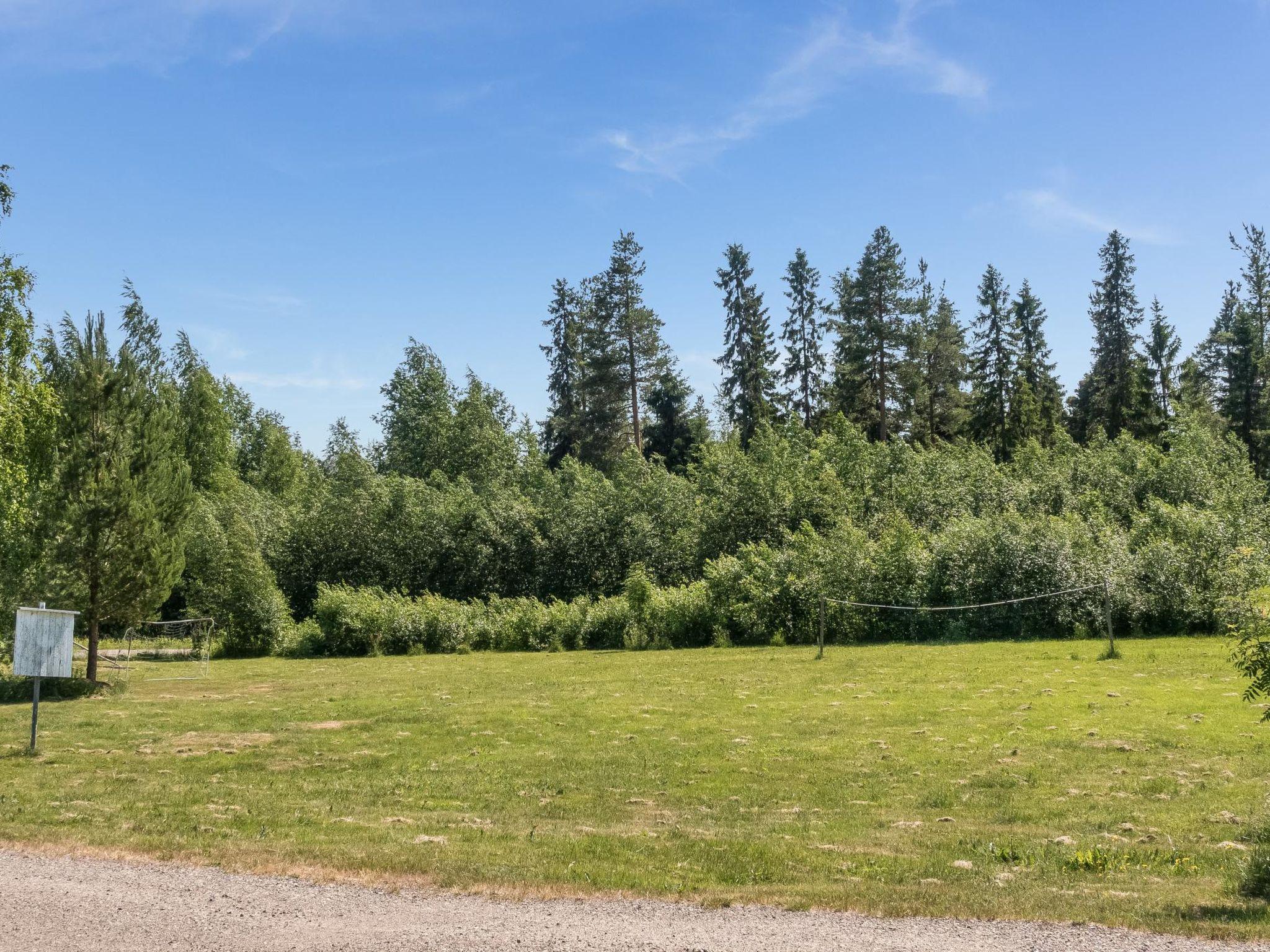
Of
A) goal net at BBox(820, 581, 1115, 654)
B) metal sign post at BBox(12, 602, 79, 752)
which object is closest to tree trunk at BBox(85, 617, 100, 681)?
metal sign post at BBox(12, 602, 79, 752)

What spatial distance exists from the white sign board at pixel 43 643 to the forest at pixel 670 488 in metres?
7.79

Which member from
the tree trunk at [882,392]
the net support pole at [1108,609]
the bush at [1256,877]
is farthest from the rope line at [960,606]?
the tree trunk at [882,392]

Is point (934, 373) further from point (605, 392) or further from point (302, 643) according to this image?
point (302, 643)

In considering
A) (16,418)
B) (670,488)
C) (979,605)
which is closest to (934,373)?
(670,488)

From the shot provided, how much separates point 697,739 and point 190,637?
27.3 meters

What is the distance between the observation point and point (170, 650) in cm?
3644

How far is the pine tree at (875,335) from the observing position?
57219 mm

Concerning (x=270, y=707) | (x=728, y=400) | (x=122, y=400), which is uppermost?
(x=728, y=400)

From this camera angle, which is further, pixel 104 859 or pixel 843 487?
pixel 843 487

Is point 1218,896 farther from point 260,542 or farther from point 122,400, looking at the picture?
point 260,542

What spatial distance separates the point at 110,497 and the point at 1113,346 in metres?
61.8

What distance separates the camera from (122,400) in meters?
22.0

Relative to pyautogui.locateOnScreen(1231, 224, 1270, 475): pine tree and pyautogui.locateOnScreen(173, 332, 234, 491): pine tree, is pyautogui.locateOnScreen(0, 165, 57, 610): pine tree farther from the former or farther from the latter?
pyautogui.locateOnScreen(1231, 224, 1270, 475): pine tree

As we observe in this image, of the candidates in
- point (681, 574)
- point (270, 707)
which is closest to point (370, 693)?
point (270, 707)
